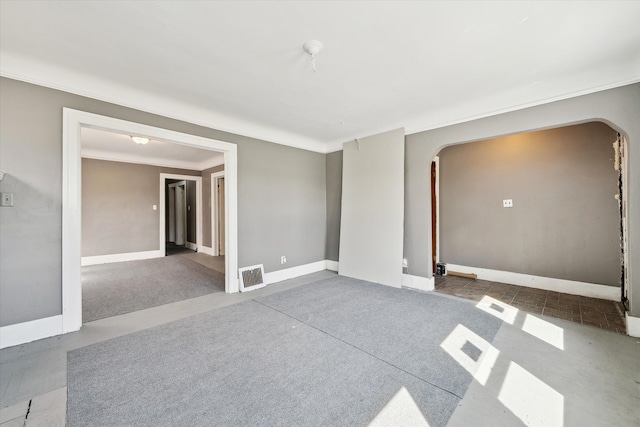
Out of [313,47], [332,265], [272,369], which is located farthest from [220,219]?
[313,47]

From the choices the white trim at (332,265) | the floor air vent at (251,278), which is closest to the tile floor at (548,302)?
the white trim at (332,265)

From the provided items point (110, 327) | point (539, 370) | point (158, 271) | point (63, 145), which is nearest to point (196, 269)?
point (158, 271)

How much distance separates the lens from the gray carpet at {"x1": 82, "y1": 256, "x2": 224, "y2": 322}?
3.23 m

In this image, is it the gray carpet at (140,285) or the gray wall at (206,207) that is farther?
the gray wall at (206,207)

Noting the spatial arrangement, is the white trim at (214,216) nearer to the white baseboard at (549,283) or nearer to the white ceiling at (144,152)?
the white ceiling at (144,152)

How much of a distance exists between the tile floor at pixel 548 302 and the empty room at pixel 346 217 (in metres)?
0.04

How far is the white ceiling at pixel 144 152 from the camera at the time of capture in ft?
15.7

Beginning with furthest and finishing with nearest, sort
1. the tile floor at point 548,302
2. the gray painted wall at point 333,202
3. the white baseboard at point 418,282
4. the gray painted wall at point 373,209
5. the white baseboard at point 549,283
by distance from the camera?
the gray painted wall at point 333,202 < the gray painted wall at point 373,209 < the white baseboard at point 418,282 < the white baseboard at point 549,283 < the tile floor at point 548,302

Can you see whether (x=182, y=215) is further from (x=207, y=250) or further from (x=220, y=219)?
(x=220, y=219)

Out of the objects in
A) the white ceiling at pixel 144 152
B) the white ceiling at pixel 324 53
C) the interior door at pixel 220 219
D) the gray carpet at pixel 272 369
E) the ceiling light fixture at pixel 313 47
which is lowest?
the gray carpet at pixel 272 369

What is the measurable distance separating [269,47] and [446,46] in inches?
58.6

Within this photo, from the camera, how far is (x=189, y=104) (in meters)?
3.26

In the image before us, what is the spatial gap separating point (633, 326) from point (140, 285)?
20.2 ft

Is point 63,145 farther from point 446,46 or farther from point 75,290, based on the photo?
point 446,46
